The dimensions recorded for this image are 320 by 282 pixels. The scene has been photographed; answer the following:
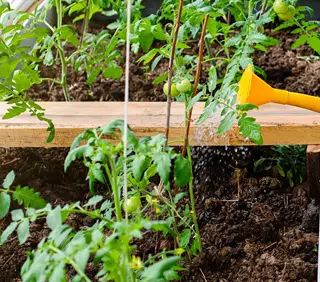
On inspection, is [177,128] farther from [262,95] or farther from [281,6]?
[281,6]

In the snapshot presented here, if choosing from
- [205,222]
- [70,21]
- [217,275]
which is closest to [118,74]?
[205,222]

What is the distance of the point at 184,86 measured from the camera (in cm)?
156

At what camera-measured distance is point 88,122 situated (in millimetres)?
1863

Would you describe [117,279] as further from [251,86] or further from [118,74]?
[118,74]

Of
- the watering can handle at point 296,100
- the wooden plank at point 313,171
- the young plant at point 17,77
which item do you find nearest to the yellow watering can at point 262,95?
the watering can handle at point 296,100

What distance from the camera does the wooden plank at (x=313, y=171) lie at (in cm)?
184

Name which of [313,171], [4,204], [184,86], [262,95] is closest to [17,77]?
[184,86]

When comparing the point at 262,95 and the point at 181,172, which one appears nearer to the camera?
the point at 181,172

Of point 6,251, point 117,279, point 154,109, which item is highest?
point 117,279

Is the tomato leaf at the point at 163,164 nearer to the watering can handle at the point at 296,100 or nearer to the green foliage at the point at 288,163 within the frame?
the watering can handle at the point at 296,100

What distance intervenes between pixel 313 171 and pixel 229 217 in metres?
0.26

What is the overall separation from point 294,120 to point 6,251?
0.83m

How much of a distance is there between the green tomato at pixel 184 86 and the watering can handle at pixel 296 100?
325 mm

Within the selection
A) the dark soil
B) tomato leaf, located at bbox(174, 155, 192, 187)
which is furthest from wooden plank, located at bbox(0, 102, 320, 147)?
tomato leaf, located at bbox(174, 155, 192, 187)
